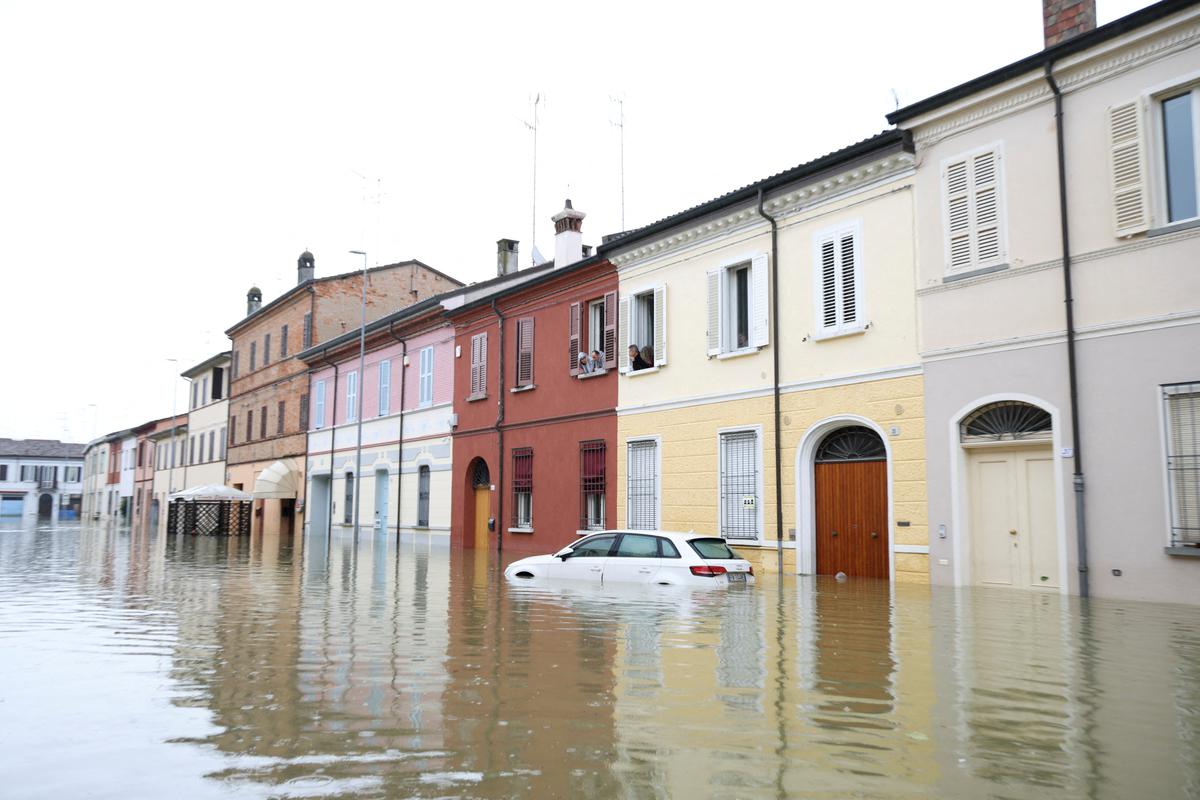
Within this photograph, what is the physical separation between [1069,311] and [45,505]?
121 m

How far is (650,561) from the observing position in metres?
14.5

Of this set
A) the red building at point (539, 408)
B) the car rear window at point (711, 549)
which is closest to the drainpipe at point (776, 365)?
the car rear window at point (711, 549)

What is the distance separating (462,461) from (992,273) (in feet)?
59.4

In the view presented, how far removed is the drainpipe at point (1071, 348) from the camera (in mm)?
13297

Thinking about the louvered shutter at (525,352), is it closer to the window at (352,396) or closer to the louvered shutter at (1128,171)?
the window at (352,396)

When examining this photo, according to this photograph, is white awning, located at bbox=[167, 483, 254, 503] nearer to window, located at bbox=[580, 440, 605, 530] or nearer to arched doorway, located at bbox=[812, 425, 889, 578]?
→ window, located at bbox=[580, 440, 605, 530]

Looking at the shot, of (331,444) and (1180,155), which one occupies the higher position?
(1180,155)

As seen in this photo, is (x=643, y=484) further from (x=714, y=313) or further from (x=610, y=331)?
(x=714, y=313)

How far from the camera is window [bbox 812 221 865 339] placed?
17031 mm

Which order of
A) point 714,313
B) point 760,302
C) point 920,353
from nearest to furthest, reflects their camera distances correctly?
point 920,353
point 760,302
point 714,313

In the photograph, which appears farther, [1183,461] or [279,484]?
[279,484]

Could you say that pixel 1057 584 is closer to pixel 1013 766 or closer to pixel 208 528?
pixel 1013 766

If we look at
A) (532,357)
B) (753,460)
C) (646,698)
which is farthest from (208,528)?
(646,698)

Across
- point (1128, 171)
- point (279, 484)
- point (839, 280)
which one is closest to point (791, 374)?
point (839, 280)
